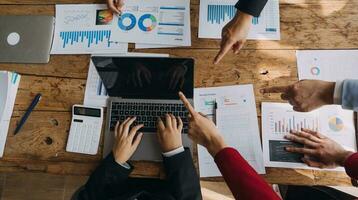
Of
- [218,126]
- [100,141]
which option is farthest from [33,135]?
[218,126]

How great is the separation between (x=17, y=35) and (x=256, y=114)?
911 mm

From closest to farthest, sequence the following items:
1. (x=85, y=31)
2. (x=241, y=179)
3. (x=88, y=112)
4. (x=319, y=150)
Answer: (x=241, y=179), (x=319, y=150), (x=88, y=112), (x=85, y=31)

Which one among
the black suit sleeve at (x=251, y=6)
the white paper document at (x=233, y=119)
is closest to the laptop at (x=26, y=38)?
the white paper document at (x=233, y=119)

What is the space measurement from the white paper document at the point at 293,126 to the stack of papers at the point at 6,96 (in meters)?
0.87

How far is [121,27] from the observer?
1.18 metres

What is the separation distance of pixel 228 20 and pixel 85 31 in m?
A: 0.53

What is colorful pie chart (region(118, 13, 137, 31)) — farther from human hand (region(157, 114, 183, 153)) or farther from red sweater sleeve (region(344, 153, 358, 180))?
red sweater sleeve (region(344, 153, 358, 180))

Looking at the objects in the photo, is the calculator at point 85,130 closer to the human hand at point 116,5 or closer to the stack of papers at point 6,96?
the stack of papers at point 6,96

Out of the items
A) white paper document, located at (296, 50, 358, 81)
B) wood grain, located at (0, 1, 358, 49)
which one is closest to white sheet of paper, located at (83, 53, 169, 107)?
wood grain, located at (0, 1, 358, 49)

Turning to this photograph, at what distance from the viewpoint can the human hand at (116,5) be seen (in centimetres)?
118

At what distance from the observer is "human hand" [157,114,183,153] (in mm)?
1010

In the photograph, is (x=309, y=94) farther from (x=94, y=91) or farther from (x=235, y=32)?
(x=94, y=91)

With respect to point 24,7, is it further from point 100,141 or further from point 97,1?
point 100,141

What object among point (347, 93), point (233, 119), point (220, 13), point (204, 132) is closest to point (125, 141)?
point (204, 132)
